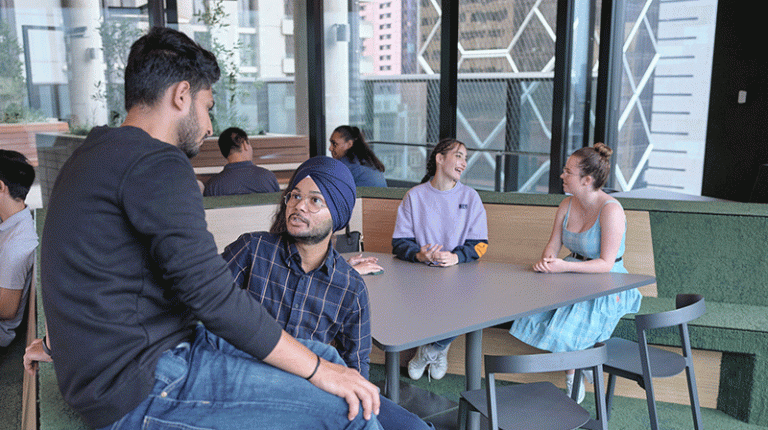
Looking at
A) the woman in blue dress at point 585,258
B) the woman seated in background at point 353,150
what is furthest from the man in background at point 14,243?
the woman seated in background at point 353,150

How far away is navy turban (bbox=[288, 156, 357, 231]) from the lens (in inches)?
75.2

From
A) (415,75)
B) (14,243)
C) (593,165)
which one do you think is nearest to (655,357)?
(593,165)

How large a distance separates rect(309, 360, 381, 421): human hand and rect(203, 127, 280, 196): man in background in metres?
3.26

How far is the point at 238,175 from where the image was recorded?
440 cm

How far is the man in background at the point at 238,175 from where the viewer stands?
14.3ft

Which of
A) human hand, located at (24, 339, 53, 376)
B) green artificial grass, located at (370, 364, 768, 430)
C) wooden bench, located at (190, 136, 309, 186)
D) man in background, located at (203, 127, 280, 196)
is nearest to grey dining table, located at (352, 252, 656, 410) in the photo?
green artificial grass, located at (370, 364, 768, 430)

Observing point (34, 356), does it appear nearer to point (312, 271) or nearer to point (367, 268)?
point (312, 271)

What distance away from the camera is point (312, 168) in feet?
6.34

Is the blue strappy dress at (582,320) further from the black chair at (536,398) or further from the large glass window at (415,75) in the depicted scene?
the large glass window at (415,75)

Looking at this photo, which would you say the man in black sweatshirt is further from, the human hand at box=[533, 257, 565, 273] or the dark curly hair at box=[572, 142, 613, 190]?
the dark curly hair at box=[572, 142, 613, 190]

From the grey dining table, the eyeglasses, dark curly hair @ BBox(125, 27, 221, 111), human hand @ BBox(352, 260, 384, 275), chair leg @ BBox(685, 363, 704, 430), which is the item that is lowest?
chair leg @ BBox(685, 363, 704, 430)

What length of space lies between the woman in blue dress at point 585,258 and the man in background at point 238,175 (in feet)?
7.18

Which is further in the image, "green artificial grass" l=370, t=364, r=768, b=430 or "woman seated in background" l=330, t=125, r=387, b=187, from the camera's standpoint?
"woman seated in background" l=330, t=125, r=387, b=187

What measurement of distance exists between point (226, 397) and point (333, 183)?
34.0 inches
